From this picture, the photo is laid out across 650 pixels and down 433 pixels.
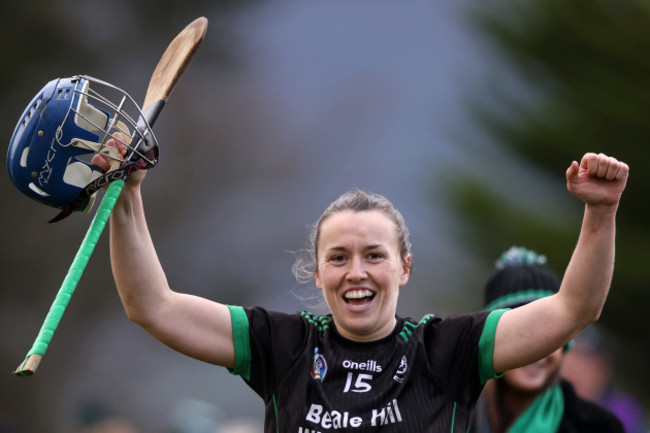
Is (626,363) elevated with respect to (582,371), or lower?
elevated

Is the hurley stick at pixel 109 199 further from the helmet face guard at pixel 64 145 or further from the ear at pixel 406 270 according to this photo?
the ear at pixel 406 270

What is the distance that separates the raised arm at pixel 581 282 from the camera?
3.01 m

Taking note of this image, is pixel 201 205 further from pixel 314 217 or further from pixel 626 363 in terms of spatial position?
pixel 626 363

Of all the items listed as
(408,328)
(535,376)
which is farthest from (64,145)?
(535,376)

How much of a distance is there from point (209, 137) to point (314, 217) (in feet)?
5.52

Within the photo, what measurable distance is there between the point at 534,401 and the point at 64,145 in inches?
95.4

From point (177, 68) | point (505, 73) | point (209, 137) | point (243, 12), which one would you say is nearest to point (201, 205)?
point (209, 137)

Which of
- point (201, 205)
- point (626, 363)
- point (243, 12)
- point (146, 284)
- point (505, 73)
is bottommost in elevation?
point (146, 284)

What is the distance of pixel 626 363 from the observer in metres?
9.09

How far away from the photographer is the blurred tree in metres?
9.18

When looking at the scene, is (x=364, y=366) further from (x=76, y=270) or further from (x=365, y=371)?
(x=76, y=270)

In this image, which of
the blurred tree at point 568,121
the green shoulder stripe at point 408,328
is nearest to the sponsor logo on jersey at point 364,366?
the green shoulder stripe at point 408,328

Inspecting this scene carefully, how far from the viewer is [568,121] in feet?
32.6

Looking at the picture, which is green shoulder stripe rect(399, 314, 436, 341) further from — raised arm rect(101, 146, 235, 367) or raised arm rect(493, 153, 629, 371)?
raised arm rect(101, 146, 235, 367)
